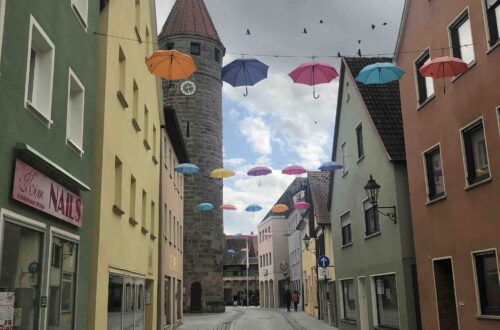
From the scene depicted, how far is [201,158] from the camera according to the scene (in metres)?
42.8

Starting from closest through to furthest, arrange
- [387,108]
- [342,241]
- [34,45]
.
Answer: [34,45] < [387,108] < [342,241]

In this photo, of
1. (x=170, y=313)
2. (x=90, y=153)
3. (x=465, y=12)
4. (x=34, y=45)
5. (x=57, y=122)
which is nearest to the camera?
(x=34, y=45)

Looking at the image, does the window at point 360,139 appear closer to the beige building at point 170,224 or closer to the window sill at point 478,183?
the beige building at point 170,224

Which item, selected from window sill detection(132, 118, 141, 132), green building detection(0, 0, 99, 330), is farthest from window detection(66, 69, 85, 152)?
window sill detection(132, 118, 141, 132)

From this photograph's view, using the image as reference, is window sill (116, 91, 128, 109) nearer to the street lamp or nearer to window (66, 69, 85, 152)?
window (66, 69, 85, 152)

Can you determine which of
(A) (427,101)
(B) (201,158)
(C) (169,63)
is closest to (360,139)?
(A) (427,101)

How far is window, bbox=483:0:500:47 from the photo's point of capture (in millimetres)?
12195

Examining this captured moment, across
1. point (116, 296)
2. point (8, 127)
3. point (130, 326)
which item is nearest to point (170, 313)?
point (130, 326)

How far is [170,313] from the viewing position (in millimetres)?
26422

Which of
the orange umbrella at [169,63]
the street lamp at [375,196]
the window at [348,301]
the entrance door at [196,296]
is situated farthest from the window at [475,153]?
the entrance door at [196,296]

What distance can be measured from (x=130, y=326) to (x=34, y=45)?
9246 millimetres

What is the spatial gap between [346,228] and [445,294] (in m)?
9.31

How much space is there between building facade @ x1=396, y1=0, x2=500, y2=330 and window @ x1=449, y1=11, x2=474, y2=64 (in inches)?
0.9

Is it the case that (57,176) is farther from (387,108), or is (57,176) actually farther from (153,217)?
(387,108)
